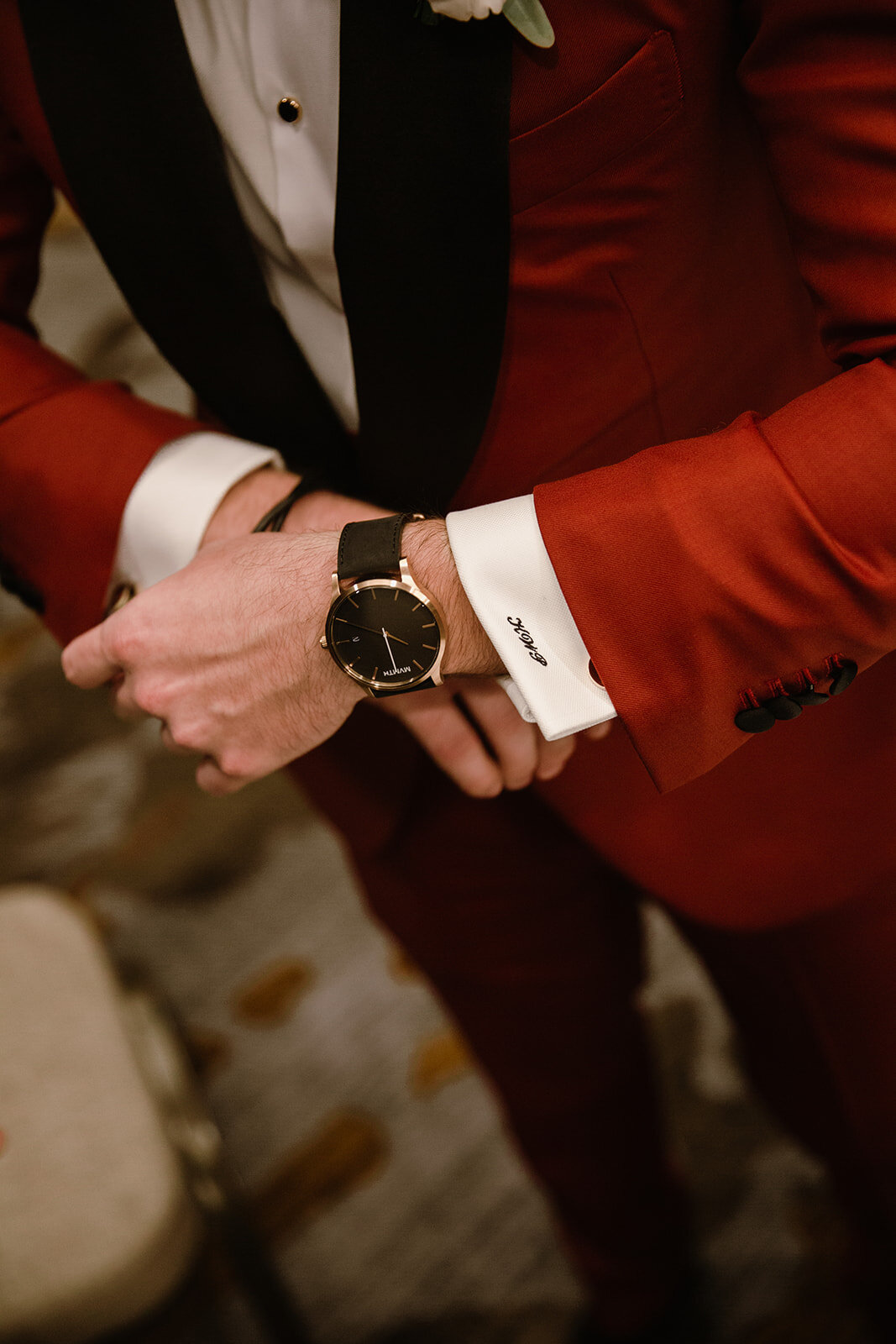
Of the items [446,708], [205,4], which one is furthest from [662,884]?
[205,4]

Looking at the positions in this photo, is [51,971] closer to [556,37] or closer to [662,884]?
[662,884]

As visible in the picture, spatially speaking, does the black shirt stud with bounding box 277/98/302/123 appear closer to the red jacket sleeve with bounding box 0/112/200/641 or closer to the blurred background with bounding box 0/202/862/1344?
the red jacket sleeve with bounding box 0/112/200/641

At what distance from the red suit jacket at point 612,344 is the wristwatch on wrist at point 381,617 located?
0.11 meters

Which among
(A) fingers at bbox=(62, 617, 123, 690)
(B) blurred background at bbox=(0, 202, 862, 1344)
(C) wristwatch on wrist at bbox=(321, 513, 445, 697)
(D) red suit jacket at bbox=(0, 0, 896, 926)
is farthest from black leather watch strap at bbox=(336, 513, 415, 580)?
(B) blurred background at bbox=(0, 202, 862, 1344)

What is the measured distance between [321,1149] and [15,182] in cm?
149

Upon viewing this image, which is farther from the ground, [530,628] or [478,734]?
[530,628]

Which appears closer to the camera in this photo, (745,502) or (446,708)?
(745,502)

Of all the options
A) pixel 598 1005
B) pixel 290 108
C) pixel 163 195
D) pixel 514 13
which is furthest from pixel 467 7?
pixel 598 1005

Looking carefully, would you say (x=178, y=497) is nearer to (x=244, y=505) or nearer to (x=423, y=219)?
(x=244, y=505)

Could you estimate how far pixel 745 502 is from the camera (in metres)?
0.57

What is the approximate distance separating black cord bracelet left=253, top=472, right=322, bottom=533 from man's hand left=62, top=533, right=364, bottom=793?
0.04 metres

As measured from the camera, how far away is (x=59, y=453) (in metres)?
0.83

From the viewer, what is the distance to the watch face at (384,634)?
648mm

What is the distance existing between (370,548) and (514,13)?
0.33 meters
